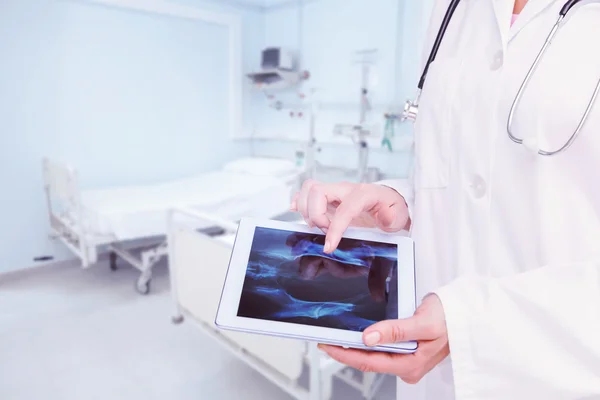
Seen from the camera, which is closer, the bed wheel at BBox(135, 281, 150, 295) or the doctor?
the doctor

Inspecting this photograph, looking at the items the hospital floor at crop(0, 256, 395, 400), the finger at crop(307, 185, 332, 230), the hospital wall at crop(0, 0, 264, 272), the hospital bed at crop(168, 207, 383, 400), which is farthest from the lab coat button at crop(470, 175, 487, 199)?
the hospital wall at crop(0, 0, 264, 272)

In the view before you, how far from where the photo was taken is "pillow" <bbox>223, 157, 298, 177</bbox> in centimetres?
355

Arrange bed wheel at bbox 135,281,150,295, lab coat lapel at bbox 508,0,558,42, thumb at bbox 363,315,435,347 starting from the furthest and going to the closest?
bed wheel at bbox 135,281,150,295
lab coat lapel at bbox 508,0,558,42
thumb at bbox 363,315,435,347

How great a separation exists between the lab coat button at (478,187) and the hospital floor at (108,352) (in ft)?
4.78

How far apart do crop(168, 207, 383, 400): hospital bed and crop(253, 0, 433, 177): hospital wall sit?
5.65 feet

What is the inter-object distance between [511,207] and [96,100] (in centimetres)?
331

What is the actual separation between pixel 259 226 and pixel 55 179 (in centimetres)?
258

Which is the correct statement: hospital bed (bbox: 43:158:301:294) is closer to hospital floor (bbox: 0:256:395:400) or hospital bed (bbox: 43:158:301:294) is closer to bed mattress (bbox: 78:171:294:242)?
bed mattress (bbox: 78:171:294:242)

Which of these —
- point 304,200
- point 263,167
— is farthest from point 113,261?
point 304,200

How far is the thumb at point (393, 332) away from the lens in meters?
0.48

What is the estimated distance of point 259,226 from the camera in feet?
2.38

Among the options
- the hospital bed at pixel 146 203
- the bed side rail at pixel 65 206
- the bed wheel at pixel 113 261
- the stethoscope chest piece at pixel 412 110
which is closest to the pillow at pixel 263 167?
the hospital bed at pixel 146 203

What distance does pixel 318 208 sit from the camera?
71 cm

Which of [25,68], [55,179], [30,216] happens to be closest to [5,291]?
[30,216]
